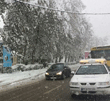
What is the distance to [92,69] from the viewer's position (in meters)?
8.45

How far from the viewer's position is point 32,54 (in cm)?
2366

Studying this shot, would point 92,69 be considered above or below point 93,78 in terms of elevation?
above

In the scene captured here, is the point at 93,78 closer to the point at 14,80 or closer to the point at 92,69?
the point at 92,69

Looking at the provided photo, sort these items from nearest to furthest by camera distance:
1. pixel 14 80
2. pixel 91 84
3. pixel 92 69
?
pixel 91 84, pixel 92 69, pixel 14 80

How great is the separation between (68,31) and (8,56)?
42.5ft

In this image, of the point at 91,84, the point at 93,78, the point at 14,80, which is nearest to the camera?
the point at 91,84

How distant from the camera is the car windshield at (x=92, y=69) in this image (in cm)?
822

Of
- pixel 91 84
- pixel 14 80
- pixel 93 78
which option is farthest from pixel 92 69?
pixel 14 80

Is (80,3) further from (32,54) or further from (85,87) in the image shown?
(85,87)

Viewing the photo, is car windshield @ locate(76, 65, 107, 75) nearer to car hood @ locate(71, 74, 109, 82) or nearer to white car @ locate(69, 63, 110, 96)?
white car @ locate(69, 63, 110, 96)

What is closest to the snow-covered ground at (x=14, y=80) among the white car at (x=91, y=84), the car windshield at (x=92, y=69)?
the car windshield at (x=92, y=69)

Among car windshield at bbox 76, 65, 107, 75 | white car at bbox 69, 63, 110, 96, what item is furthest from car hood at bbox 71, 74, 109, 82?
car windshield at bbox 76, 65, 107, 75

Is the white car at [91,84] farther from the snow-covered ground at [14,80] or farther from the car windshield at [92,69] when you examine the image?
the snow-covered ground at [14,80]

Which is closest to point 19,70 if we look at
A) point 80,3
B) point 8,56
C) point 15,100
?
point 8,56
